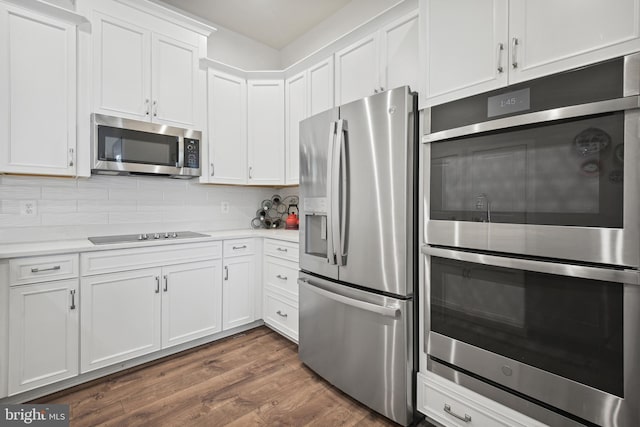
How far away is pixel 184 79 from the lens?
8.98 ft

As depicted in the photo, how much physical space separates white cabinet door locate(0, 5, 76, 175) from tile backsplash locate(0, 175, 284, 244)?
1.11 ft

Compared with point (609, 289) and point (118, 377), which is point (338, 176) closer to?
point (609, 289)

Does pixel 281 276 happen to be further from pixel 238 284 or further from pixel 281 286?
pixel 238 284

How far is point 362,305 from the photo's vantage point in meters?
1.81

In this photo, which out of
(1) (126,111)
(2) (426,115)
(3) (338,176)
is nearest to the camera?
(2) (426,115)

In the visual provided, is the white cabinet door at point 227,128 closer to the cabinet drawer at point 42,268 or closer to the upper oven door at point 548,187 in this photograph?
the cabinet drawer at point 42,268

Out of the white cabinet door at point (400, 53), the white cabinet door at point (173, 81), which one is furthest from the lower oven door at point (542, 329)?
the white cabinet door at point (173, 81)

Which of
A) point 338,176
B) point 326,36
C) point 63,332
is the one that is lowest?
point 63,332

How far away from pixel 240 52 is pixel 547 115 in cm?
330

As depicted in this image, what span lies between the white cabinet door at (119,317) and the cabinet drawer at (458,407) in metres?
1.94

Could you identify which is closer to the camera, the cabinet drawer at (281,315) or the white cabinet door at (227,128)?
the cabinet drawer at (281,315)

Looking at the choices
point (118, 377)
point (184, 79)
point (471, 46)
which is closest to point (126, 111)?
point (184, 79)

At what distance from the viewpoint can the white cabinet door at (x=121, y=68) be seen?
2301 mm

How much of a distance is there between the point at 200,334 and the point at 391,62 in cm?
258
